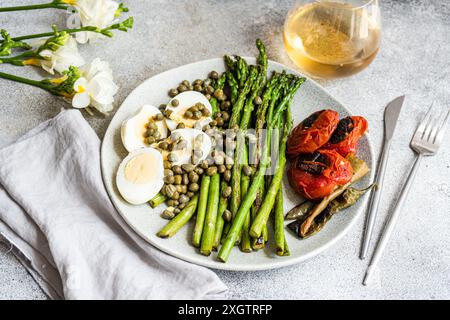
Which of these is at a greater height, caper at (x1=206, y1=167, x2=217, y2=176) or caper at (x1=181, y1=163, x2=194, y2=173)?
caper at (x1=181, y1=163, x2=194, y2=173)

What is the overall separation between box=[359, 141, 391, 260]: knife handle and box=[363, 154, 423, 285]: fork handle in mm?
60

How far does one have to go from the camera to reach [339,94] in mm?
3752

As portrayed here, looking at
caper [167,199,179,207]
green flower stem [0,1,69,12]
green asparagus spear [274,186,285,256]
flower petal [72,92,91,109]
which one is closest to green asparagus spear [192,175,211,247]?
caper [167,199,179,207]

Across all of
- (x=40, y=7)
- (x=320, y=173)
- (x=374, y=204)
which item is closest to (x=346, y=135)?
(x=320, y=173)

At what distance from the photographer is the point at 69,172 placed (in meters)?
3.05

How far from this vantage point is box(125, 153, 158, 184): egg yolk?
2.91 m

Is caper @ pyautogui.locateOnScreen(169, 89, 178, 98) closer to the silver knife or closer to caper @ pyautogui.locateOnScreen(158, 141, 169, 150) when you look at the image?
caper @ pyautogui.locateOnScreen(158, 141, 169, 150)

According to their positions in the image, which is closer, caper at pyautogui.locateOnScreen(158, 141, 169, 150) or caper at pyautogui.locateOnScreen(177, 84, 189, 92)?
caper at pyautogui.locateOnScreen(158, 141, 169, 150)

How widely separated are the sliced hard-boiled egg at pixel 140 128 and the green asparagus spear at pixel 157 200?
322mm

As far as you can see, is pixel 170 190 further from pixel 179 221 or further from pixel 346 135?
pixel 346 135

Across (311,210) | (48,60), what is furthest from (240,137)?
(48,60)

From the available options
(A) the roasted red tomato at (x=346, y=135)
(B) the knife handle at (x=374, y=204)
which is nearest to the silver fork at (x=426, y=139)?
(B) the knife handle at (x=374, y=204)

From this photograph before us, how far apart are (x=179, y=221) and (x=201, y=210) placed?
132mm
